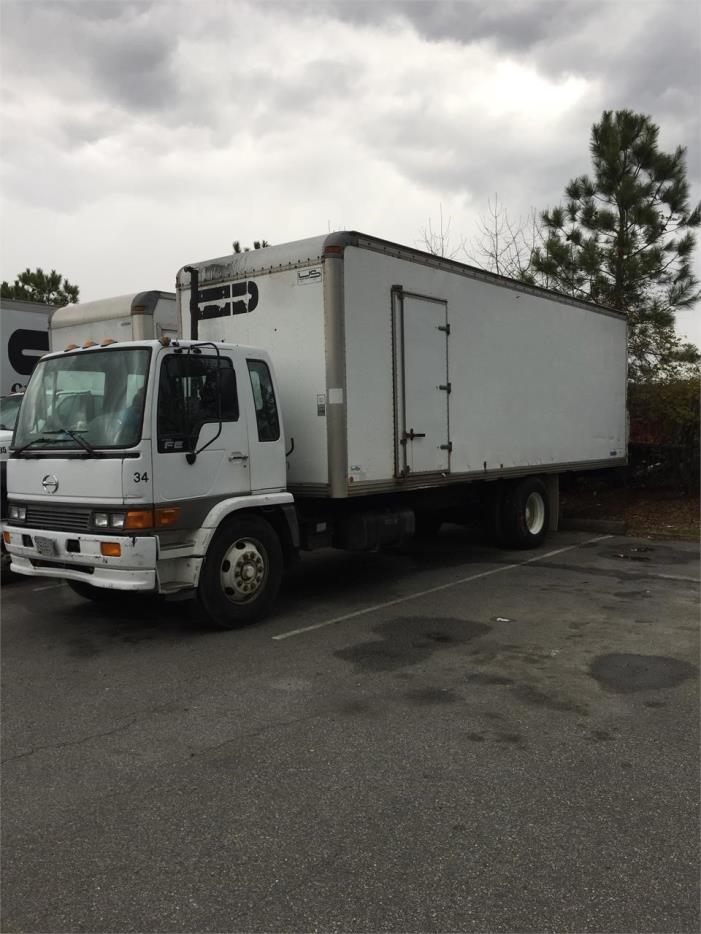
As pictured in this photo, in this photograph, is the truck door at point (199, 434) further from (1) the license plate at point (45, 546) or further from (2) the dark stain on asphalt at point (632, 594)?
(2) the dark stain on asphalt at point (632, 594)

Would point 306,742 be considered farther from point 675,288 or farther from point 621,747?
point 675,288

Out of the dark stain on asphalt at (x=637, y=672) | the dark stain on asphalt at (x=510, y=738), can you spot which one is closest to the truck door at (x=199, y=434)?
the dark stain on asphalt at (x=510, y=738)

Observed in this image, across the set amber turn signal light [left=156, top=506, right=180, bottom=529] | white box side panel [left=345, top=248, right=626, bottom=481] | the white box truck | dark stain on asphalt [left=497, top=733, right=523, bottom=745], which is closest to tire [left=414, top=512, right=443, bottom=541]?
the white box truck

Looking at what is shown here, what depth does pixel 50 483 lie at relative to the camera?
640 cm

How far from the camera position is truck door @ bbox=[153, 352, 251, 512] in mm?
6234

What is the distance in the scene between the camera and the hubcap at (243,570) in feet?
22.0

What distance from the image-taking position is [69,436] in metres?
6.30

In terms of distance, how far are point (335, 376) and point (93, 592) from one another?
329 cm

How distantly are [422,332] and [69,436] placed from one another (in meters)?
3.83

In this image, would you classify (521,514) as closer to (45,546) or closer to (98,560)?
(98,560)

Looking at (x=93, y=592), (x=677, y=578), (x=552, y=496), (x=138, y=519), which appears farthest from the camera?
(x=552, y=496)

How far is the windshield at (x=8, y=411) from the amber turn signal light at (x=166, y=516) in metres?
4.06

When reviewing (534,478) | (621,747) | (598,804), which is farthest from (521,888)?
(534,478)

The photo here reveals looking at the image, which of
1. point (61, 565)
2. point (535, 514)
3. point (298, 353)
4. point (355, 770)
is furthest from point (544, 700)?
point (535, 514)
